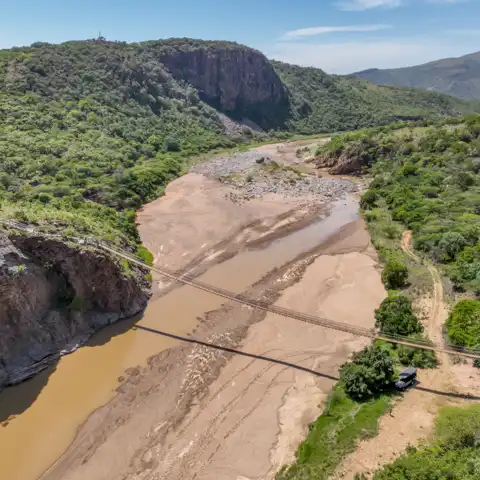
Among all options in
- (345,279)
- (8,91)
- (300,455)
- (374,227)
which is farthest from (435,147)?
(8,91)

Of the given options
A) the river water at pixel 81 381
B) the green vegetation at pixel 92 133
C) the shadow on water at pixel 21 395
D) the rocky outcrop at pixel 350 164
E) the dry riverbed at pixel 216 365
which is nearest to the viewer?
the dry riverbed at pixel 216 365

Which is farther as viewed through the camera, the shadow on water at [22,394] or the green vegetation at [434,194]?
the green vegetation at [434,194]

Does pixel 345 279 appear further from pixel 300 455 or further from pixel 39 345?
pixel 39 345

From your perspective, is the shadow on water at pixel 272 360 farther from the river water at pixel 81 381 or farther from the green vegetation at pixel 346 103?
the green vegetation at pixel 346 103

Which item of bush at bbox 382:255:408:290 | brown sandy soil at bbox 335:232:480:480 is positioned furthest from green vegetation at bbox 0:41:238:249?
bush at bbox 382:255:408:290

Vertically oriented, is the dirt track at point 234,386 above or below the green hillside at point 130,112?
below

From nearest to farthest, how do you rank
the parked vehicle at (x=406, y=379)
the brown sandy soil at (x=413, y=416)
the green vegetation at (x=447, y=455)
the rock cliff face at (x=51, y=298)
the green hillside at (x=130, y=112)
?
the green vegetation at (x=447, y=455), the brown sandy soil at (x=413, y=416), the parked vehicle at (x=406, y=379), the rock cliff face at (x=51, y=298), the green hillside at (x=130, y=112)

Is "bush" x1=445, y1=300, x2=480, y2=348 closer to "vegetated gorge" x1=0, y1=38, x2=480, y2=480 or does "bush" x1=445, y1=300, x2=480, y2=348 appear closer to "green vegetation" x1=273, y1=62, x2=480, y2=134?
"vegetated gorge" x1=0, y1=38, x2=480, y2=480

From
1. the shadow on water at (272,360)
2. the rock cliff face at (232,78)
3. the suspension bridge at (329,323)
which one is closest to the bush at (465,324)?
the suspension bridge at (329,323)

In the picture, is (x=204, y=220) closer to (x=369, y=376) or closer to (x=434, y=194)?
(x=434, y=194)
